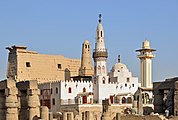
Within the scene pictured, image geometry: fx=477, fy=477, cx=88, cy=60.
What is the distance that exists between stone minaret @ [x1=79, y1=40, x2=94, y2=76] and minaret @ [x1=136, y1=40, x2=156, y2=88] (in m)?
5.47

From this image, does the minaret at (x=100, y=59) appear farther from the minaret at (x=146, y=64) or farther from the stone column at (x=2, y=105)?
the stone column at (x=2, y=105)

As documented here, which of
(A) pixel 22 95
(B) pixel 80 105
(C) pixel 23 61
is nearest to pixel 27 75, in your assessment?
(C) pixel 23 61

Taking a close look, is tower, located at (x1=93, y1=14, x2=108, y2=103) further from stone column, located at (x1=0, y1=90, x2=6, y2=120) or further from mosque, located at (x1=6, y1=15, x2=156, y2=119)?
stone column, located at (x1=0, y1=90, x2=6, y2=120)

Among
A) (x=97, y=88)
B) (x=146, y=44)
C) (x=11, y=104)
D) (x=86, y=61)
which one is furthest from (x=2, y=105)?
(x=86, y=61)

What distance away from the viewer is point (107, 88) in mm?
39844

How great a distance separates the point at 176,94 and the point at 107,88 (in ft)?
70.0

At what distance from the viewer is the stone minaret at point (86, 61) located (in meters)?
44.4

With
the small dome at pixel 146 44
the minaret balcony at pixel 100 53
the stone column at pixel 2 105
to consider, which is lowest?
the stone column at pixel 2 105

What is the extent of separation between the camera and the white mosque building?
37844 millimetres

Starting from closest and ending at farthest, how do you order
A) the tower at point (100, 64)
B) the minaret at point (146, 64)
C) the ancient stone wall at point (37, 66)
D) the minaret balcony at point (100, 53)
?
1. the tower at point (100, 64)
2. the minaret balcony at point (100, 53)
3. the minaret at point (146, 64)
4. the ancient stone wall at point (37, 66)

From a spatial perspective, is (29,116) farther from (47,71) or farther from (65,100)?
(47,71)

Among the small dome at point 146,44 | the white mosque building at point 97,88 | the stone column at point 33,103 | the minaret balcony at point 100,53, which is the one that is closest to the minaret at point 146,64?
the small dome at point 146,44

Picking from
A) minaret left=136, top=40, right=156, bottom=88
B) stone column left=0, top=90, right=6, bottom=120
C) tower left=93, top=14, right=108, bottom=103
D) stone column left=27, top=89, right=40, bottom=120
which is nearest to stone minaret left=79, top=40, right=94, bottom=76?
tower left=93, top=14, right=108, bottom=103

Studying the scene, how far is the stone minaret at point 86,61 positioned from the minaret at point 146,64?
17.9 feet
